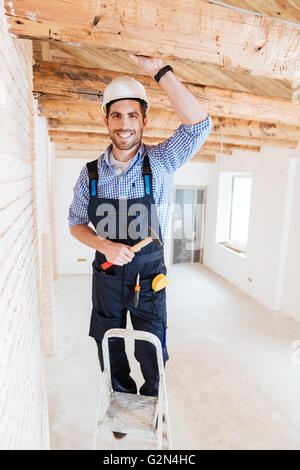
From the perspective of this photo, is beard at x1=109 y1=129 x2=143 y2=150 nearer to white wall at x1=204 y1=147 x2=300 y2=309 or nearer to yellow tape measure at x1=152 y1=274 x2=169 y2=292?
yellow tape measure at x1=152 y1=274 x2=169 y2=292

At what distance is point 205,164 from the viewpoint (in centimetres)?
764

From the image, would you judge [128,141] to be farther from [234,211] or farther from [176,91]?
[234,211]

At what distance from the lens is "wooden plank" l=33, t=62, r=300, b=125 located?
7.64 ft

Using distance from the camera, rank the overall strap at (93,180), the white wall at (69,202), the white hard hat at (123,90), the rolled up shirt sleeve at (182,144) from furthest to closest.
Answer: the white wall at (69,202)
the overall strap at (93,180)
the white hard hat at (123,90)
the rolled up shirt sleeve at (182,144)

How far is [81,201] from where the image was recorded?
70.4 inches

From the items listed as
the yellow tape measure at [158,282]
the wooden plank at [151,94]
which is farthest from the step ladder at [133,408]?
the wooden plank at [151,94]

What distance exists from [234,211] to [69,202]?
385 centimetres

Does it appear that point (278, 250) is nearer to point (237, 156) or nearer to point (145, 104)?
point (237, 156)

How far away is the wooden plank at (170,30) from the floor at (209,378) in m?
2.75

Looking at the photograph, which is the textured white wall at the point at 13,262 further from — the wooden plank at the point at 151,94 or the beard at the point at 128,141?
the wooden plank at the point at 151,94

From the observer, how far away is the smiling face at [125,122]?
61.6 inches

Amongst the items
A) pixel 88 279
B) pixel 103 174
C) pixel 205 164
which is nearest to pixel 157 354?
pixel 103 174

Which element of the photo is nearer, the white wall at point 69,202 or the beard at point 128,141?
the beard at point 128,141

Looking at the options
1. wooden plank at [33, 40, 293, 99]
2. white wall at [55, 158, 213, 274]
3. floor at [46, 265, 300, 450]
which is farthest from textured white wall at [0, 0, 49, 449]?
Answer: white wall at [55, 158, 213, 274]
